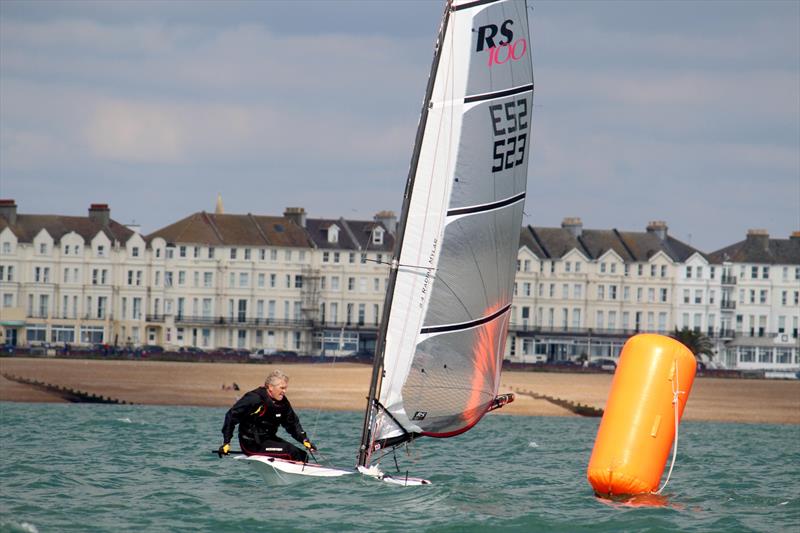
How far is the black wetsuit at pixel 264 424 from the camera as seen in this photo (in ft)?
49.9

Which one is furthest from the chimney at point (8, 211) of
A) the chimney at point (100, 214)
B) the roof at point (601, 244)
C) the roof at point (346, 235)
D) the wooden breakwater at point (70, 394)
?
the wooden breakwater at point (70, 394)

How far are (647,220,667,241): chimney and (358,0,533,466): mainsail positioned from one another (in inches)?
3380

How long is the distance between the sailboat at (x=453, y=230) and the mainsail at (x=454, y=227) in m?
0.01

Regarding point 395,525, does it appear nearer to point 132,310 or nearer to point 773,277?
point 132,310

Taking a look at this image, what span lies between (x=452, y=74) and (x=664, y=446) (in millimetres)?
4948

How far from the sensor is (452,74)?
51.4 ft

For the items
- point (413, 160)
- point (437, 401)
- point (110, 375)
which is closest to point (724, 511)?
point (437, 401)

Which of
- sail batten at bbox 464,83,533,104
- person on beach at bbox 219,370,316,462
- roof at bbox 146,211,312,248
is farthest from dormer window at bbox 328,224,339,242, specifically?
person on beach at bbox 219,370,316,462

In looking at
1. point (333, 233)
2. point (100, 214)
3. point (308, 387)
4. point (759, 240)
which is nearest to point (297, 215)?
point (333, 233)

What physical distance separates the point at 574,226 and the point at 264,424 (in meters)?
85.8

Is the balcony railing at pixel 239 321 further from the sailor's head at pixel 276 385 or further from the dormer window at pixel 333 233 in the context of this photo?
the sailor's head at pixel 276 385

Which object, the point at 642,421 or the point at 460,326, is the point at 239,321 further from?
the point at 642,421

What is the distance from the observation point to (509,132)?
16375mm

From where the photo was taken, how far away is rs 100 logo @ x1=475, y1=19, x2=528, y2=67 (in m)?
15.8
